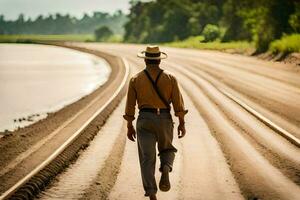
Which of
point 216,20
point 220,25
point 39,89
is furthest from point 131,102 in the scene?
point 216,20

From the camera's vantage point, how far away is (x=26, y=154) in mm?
10047

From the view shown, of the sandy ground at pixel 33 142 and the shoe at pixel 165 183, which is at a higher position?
the shoe at pixel 165 183

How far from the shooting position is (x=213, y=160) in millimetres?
8680

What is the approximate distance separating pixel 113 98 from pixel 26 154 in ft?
25.8

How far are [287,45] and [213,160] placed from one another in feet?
80.8

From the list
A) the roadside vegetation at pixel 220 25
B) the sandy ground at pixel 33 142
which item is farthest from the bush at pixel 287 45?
the sandy ground at pixel 33 142

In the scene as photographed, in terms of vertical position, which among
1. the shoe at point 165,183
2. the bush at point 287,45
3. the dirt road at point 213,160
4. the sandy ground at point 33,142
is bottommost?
the sandy ground at point 33,142

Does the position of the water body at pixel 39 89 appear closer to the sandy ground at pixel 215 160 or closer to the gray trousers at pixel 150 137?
the sandy ground at pixel 215 160

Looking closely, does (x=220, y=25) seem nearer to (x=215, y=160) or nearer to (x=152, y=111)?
(x=215, y=160)

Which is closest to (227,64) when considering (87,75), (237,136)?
(87,75)

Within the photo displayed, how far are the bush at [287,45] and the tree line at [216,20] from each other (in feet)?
6.63

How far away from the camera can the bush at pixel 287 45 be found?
102 feet

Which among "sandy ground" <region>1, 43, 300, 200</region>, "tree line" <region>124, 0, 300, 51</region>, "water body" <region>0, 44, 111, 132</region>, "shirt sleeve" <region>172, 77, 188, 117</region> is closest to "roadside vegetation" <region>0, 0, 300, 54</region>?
"tree line" <region>124, 0, 300, 51</region>

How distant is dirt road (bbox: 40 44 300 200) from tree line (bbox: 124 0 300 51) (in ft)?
69.5
